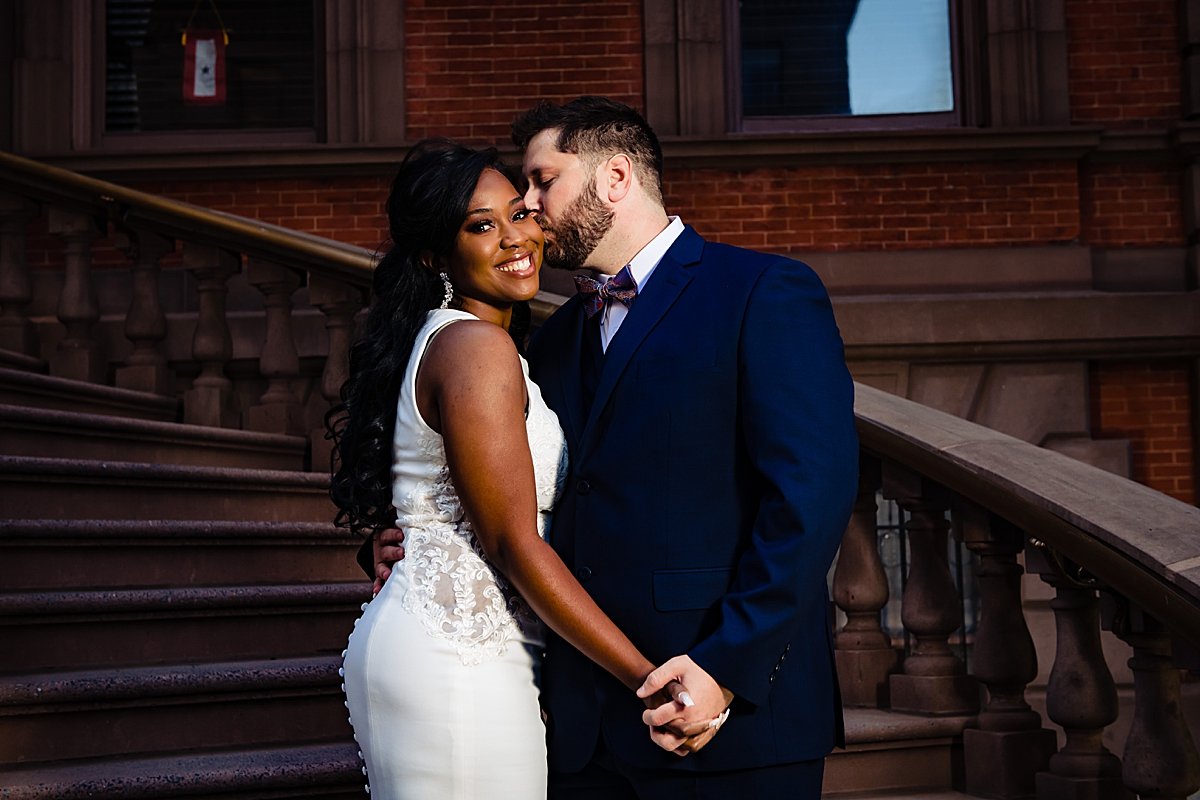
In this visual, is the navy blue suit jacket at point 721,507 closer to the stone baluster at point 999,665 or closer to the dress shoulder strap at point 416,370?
the dress shoulder strap at point 416,370

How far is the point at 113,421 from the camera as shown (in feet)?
16.1

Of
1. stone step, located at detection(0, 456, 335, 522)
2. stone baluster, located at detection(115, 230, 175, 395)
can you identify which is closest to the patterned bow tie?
stone step, located at detection(0, 456, 335, 522)

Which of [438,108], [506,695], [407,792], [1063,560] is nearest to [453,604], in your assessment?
[506,695]

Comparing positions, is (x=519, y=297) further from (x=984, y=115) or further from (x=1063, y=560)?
(x=984, y=115)

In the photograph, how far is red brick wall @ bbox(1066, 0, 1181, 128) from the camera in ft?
25.0

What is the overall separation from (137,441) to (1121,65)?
5.75 meters

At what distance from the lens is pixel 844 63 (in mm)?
8062

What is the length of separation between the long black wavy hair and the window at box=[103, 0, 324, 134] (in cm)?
587

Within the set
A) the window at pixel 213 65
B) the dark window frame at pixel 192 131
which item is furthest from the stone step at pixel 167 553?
the window at pixel 213 65

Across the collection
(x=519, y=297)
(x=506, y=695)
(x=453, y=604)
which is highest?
(x=519, y=297)

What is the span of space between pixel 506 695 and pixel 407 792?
0.73ft

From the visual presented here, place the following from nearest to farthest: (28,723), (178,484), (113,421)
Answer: (28,723) < (178,484) < (113,421)

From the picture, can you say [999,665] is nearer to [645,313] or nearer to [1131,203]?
[645,313]

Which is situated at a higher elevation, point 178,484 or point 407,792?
point 178,484
